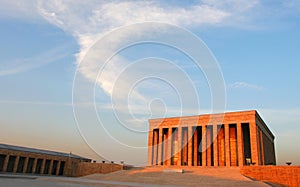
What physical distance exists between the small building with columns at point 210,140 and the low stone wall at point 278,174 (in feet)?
34.2

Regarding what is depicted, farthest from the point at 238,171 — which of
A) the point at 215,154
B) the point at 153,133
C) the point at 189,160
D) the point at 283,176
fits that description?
the point at 153,133

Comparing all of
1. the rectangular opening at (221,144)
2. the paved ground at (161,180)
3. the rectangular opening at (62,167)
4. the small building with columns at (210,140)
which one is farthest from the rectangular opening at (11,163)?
the rectangular opening at (221,144)

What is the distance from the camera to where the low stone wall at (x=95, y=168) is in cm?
3908

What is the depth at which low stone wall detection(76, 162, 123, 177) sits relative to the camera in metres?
39.1

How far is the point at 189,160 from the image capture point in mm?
44875

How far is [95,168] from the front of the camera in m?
41.9

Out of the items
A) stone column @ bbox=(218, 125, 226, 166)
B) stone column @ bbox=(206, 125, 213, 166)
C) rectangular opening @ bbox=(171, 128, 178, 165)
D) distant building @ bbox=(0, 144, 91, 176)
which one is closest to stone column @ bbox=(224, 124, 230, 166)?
stone column @ bbox=(218, 125, 226, 166)

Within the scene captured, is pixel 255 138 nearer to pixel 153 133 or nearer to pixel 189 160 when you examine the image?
pixel 189 160

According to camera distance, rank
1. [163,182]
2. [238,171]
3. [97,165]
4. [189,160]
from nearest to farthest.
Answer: [163,182] < [238,171] < [97,165] < [189,160]

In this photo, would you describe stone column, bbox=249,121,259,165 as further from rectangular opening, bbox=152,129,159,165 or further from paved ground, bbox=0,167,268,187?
rectangular opening, bbox=152,129,159,165

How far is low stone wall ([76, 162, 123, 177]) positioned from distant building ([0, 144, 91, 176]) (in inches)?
85.9

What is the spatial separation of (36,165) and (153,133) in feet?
73.9

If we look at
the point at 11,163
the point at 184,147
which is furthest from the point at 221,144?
the point at 11,163

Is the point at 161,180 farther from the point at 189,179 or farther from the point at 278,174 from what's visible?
the point at 278,174
